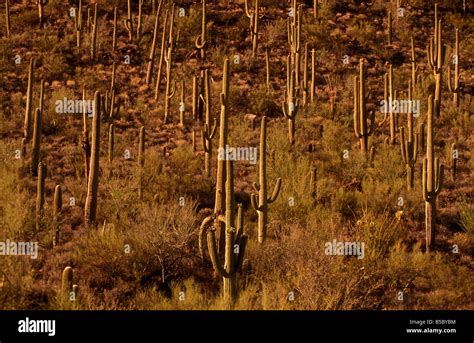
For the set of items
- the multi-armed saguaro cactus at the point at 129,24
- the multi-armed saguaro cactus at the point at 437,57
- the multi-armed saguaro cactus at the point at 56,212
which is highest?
the multi-armed saguaro cactus at the point at 129,24

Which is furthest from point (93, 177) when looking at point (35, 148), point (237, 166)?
point (237, 166)

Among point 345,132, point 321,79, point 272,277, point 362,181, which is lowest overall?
point 272,277

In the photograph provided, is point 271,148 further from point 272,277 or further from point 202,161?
point 272,277

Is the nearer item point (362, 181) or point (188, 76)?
point (362, 181)

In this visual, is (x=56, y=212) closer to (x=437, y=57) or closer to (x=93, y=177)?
(x=93, y=177)

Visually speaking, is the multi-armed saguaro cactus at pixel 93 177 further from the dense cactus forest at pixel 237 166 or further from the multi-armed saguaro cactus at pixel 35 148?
the multi-armed saguaro cactus at pixel 35 148

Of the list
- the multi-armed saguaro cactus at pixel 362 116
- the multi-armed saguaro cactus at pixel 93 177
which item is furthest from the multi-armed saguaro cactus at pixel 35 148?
the multi-armed saguaro cactus at pixel 362 116

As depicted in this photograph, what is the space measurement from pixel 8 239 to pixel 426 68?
14.8m

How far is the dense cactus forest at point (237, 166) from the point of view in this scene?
25.2 ft

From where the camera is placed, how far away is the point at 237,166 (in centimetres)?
1284

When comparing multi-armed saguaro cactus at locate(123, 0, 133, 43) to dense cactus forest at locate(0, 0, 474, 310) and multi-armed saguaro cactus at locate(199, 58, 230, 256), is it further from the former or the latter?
multi-armed saguaro cactus at locate(199, 58, 230, 256)

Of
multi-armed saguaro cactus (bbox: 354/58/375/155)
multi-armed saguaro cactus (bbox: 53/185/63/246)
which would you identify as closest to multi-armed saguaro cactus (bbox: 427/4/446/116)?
multi-armed saguaro cactus (bbox: 354/58/375/155)
